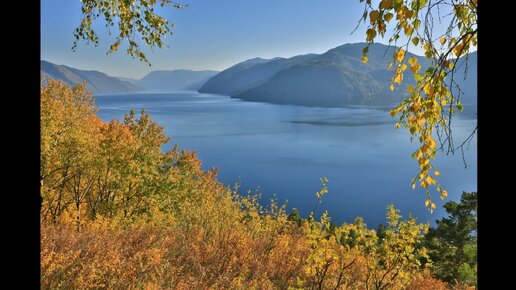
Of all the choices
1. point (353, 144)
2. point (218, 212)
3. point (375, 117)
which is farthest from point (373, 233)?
point (375, 117)

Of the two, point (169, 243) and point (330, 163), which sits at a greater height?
point (169, 243)

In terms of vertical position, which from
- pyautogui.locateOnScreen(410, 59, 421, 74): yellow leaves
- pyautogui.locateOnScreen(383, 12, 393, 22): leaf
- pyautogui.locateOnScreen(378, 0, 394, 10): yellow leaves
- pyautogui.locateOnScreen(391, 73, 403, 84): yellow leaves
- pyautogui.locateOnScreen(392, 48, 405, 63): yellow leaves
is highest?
pyautogui.locateOnScreen(378, 0, 394, 10): yellow leaves

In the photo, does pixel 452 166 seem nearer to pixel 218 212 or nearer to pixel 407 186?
pixel 407 186

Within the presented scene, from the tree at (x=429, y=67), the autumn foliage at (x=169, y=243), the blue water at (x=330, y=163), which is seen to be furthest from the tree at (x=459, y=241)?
the tree at (x=429, y=67)

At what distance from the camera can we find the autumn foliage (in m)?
6.86

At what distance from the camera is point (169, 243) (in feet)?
33.0

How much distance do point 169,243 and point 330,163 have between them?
90.3 meters

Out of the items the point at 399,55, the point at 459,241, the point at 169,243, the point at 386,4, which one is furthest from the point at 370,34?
the point at 459,241

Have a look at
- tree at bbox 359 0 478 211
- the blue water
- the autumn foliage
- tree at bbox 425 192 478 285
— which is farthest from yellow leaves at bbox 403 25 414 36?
the blue water

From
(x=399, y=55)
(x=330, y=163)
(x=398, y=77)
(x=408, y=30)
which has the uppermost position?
(x=408, y=30)

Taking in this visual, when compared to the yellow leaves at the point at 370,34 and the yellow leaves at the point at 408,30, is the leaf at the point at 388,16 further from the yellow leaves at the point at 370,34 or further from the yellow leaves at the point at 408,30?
the yellow leaves at the point at 408,30

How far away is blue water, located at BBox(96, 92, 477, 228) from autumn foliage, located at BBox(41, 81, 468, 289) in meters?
27.6

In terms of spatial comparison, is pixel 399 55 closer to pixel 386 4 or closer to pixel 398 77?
pixel 398 77

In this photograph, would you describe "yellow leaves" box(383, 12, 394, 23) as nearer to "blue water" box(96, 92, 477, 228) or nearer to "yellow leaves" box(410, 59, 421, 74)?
"yellow leaves" box(410, 59, 421, 74)
